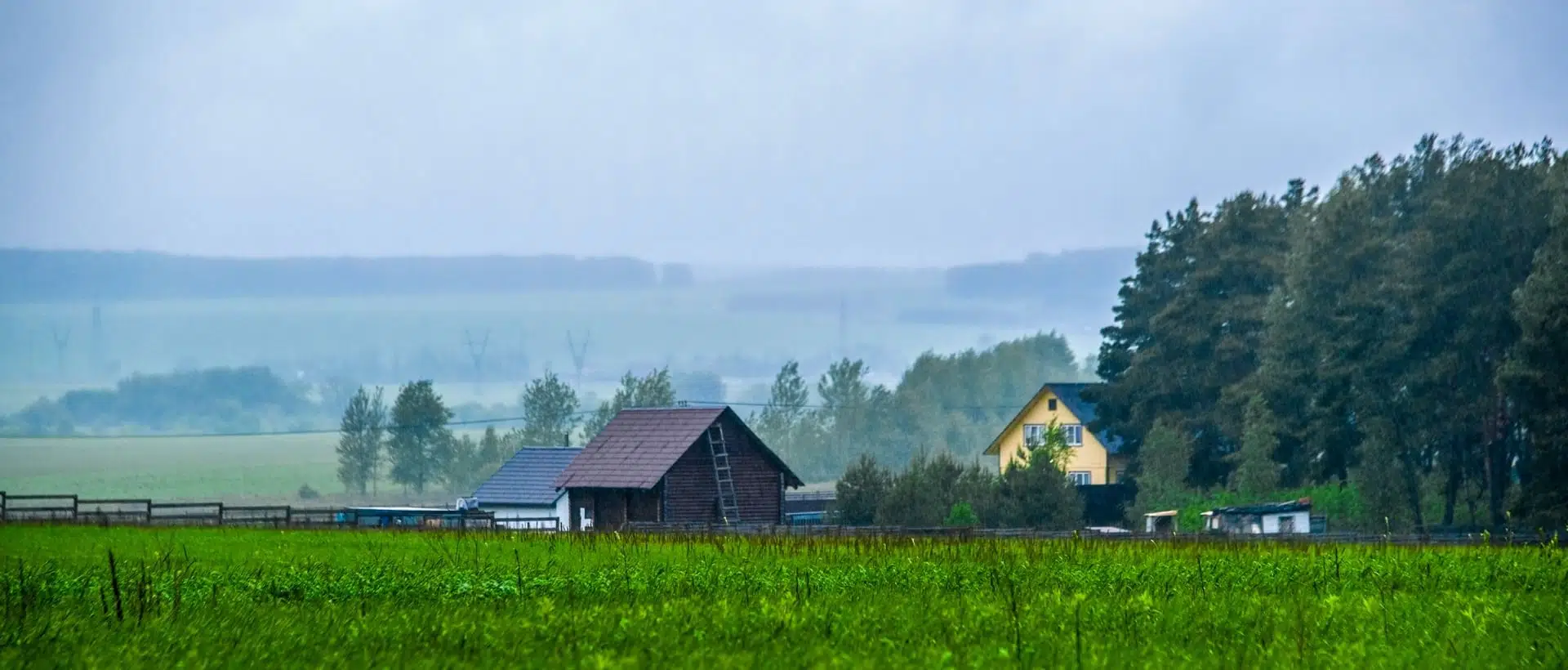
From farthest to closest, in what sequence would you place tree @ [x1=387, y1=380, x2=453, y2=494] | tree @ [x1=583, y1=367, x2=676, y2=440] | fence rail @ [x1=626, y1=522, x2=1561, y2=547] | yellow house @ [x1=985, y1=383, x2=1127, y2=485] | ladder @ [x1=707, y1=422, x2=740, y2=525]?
tree @ [x1=583, y1=367, x2=676, y2=440]
tree @ [x1=387, y1=380, x2=453, y2=494]
yellow house @ [x1=985, y1=383, x2=1127, y2=485]
ladder @ [x1=707, y1=422, x2=740, y2=525]
fence rail @ [x1=626, y1=522, x2=1561, y2=547]

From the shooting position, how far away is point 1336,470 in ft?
230

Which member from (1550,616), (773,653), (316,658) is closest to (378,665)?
(316,658)

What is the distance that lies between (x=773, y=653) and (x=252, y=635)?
5865 mm

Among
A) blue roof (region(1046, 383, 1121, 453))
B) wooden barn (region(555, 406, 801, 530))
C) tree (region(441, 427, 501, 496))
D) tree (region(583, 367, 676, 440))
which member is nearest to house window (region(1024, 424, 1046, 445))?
blue roof (region(1046, 383, 1121, 453))

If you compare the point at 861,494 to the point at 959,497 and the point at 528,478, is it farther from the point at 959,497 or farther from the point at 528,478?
the point at 528,478

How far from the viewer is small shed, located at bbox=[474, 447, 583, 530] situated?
8412 cm

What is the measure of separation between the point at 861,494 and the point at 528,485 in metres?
21.5

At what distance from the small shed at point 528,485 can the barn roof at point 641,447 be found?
10.8 ft

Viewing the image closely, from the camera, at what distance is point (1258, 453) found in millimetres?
73500

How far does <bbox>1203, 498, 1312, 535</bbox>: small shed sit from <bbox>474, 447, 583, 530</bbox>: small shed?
102 feet

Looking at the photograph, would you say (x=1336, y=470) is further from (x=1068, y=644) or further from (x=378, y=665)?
(x=378, y=665)

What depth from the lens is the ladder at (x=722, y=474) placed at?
256ft

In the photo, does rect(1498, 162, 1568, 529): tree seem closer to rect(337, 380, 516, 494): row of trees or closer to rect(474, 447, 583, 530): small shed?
rect(474, 447, 583, 530): small shed

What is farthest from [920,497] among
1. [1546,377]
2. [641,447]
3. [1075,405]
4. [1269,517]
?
[1075,405]
